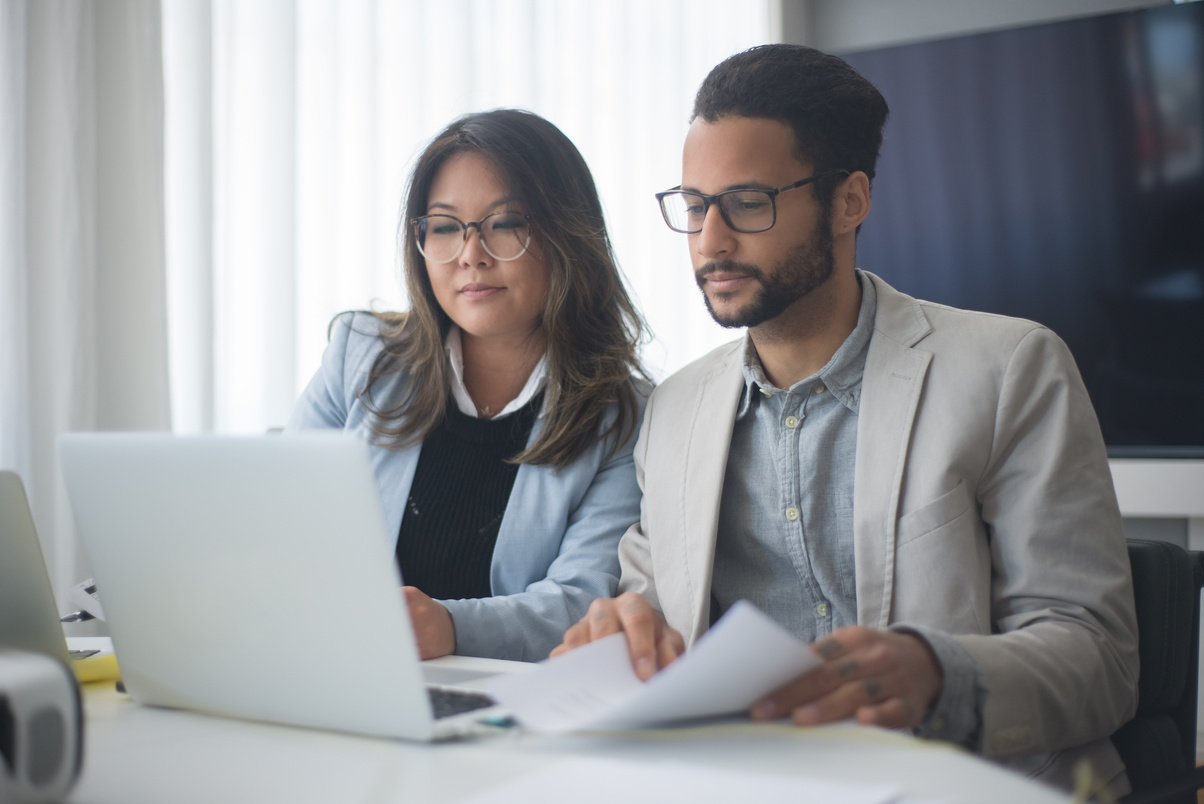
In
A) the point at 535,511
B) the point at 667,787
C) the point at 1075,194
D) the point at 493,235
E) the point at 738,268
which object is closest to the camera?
the point at 667,787

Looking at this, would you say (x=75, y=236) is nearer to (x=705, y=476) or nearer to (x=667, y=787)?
(x=705, y=476)

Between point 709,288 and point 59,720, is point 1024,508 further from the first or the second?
point 59,720

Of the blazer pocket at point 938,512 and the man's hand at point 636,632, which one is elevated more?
the blazer pocket at point 938,512

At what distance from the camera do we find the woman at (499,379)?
165 cm

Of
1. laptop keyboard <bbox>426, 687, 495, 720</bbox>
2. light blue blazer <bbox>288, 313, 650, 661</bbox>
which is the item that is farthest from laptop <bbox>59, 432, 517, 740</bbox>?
light blue blazer <bbox>288, 313, 650, 661</bbox>

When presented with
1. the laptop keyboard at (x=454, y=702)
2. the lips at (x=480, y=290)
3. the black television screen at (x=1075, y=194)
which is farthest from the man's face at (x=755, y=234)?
the black television screen at (x=1075, y=194)

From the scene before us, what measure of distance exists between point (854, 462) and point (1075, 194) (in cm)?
200

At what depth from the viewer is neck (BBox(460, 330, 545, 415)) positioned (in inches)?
73.3

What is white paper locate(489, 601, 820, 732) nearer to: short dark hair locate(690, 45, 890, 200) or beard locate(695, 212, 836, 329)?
beard locate(695, 212, 836, 329)

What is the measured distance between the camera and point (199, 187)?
7.62 ft

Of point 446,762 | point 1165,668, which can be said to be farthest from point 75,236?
point 1165,668

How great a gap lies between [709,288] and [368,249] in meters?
1.53

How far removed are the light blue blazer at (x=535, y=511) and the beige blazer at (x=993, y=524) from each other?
0.16m

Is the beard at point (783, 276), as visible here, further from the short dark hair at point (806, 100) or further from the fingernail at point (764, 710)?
the fingernail at point (764, 710)
